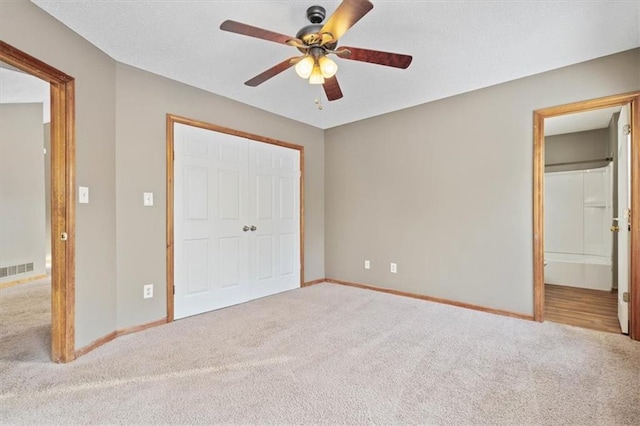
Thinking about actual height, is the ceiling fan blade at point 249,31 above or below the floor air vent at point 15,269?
Result: above

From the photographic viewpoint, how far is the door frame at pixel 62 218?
2.20m

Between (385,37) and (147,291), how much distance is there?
2.94 meters

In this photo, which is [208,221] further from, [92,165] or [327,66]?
[327,66]

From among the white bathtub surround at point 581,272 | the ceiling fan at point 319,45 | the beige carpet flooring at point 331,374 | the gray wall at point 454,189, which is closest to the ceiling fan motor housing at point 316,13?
the ceiling fan at point 319,45

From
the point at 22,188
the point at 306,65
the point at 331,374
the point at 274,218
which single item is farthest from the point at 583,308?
the point at 22,188

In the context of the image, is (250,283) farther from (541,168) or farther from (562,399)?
(541,168)

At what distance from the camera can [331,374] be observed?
2006 millimetres

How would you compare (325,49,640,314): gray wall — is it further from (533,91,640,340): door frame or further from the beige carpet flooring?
the beige carpet flooring

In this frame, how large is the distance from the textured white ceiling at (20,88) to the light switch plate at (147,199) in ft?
6.84

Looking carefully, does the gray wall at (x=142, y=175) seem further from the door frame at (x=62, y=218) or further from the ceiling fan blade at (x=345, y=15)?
the ceiling fan blade at (x=345, y=15)

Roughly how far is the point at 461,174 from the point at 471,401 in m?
2.41

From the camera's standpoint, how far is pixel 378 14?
2014 millimetres

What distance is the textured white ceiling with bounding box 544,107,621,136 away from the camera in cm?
398

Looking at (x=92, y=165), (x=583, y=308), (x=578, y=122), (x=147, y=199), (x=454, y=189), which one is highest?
(x=578, y=122)
